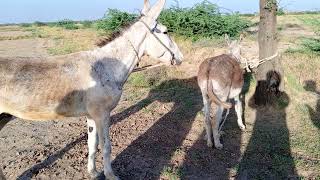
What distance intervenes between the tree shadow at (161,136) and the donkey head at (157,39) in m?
1.76

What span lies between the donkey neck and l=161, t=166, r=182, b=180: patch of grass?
158 centimetres

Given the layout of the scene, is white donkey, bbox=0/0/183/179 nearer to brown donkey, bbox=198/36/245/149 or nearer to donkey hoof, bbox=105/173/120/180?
donkey hoof, bbox=105/173/120/180

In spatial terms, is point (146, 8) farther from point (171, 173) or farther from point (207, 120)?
point (207, 120)

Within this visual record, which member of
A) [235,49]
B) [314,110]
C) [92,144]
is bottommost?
[314,110]

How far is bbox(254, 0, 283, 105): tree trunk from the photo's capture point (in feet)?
31.6

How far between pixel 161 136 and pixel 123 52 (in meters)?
2.69

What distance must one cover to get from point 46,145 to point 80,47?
540 inches

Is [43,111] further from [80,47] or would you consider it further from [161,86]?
[80,47]

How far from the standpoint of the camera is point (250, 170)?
7113 millimetres

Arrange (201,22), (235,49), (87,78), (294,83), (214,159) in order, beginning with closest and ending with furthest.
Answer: (87,78) < (214,159) < (235,49) < (294,83) < (201,22)

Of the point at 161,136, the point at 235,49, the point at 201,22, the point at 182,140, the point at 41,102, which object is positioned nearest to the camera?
the point at 41,102

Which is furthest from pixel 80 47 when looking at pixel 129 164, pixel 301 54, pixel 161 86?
pixel 129 164

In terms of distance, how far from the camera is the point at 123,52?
639cm

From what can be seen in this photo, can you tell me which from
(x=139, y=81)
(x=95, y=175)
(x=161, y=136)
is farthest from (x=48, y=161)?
(x=139, y=81)
